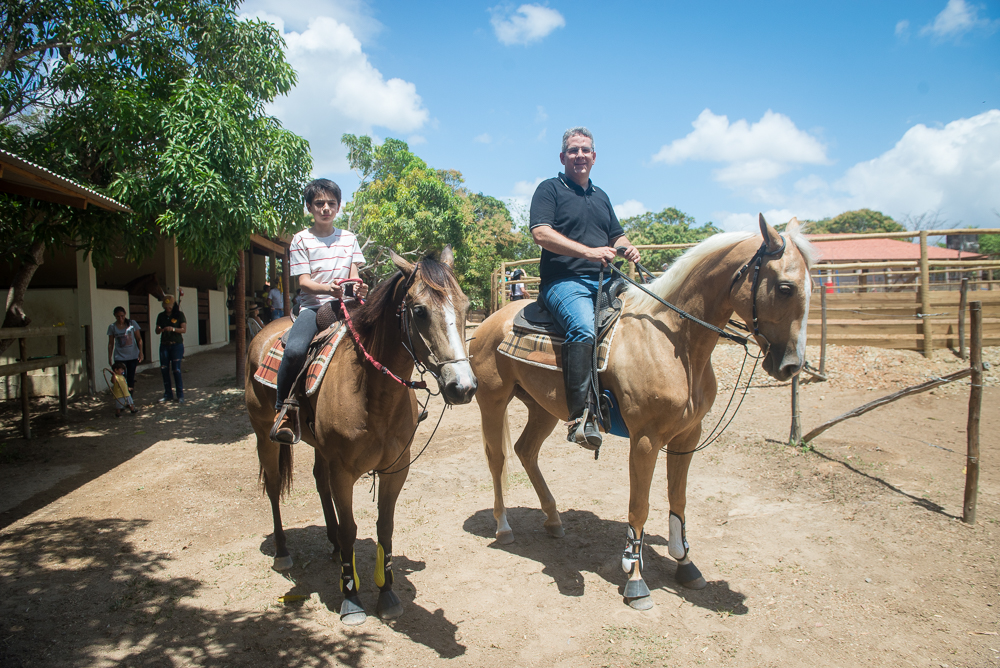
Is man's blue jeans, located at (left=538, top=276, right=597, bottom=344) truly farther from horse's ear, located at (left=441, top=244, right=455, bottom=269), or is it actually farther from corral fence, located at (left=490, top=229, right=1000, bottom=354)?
corral fence, located at (left=490, top=229, right=1000, bottom=354)

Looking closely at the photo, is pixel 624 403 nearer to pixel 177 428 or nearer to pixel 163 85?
pixel 177 428

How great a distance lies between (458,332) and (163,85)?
27.6ft

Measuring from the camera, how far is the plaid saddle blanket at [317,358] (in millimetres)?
3342

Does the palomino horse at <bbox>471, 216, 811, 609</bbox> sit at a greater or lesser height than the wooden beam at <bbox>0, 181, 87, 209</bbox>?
lesser

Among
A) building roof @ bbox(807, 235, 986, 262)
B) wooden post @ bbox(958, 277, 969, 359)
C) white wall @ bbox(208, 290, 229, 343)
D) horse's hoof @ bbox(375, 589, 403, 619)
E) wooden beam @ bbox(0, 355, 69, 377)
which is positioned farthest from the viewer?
building roof @ bbox(807, 235, 986, 262)

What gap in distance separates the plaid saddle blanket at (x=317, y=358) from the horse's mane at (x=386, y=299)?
25cm

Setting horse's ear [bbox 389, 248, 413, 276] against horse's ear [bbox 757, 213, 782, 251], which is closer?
horse's ear [bbox 389, 248, 413, 276]

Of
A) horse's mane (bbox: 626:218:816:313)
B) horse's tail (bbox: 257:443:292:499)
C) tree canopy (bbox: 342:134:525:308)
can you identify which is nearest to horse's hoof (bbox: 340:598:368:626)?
horse's tail (bbox: 257:443:292:499)

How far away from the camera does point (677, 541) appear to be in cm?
359

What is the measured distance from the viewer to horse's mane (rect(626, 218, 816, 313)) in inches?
122

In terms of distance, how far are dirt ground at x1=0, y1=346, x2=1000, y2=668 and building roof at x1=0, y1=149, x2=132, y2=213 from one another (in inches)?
126

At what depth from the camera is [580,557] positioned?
13.4ft

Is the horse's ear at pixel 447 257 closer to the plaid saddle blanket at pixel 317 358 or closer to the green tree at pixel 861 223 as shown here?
the plaid saddle blanket at pixel 317 358

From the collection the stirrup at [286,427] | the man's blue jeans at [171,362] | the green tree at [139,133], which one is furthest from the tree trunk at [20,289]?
the stirrup at [286,427]
